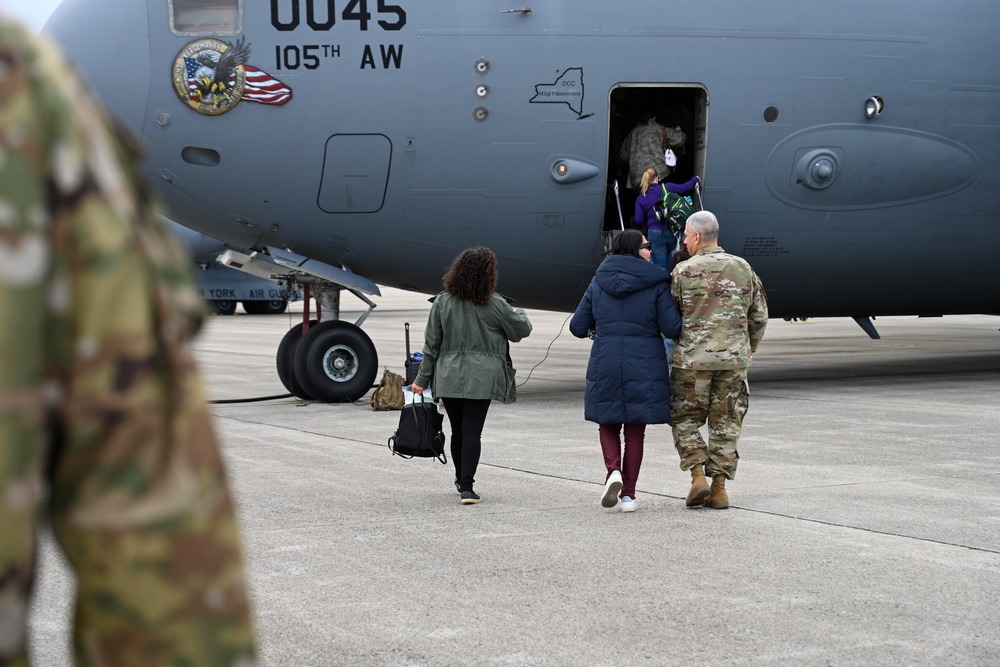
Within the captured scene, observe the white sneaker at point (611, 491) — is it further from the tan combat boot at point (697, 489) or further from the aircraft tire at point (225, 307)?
the aircraft tire at point (225, 307)

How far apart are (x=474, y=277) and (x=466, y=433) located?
93cm

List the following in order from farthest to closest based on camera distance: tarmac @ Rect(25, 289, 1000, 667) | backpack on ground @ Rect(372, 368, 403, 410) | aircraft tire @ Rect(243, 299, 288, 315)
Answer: aircraft tire @ Rect(243, 299, 288, 315), backpack on ground @ Rect(372, 368, 403, 410), tarmac @ Rect(25, 289, 1000, 667)

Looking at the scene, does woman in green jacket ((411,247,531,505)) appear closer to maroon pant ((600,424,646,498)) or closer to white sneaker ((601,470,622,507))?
maroon pant ((600,424,646,498))

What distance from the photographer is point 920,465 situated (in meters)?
8.54

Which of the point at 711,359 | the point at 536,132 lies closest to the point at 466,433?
the point at 711,359

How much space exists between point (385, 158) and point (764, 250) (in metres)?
3.83

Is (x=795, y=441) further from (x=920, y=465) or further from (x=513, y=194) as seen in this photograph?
(x=513, y=194)

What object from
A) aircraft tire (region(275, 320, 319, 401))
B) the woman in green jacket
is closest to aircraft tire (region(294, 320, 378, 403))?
aircraft tire (region(275, 320, 319, 401))

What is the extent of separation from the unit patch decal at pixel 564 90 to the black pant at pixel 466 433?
4.78 m

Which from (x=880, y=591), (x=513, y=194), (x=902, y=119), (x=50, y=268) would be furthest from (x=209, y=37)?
(x=50, y=268)

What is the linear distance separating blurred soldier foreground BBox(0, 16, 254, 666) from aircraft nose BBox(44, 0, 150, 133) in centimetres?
1026

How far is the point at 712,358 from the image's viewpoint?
7.15 m

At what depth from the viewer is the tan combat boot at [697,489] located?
7105 mm

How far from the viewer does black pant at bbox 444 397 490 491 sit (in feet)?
24.4
